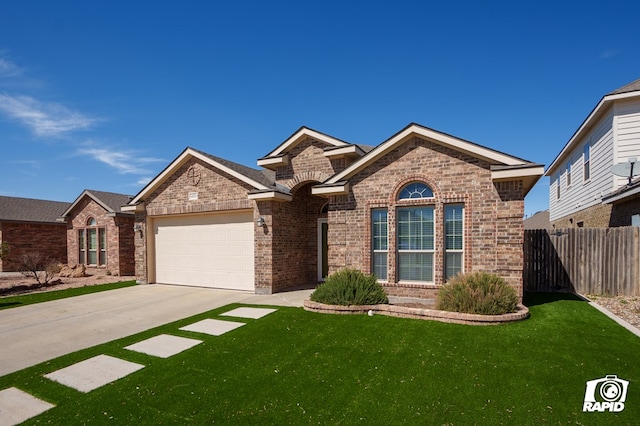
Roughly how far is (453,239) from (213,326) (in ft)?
21.2

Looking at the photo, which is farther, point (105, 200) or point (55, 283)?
point (105, 200)

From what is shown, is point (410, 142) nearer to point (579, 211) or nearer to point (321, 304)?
point (321, 304)

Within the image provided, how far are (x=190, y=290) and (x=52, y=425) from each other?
8757mm

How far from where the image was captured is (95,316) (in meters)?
8.80

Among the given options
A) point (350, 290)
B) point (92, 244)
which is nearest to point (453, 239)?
point (350, 290)

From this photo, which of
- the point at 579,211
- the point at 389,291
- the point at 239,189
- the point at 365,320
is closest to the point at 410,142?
the point at 389,291

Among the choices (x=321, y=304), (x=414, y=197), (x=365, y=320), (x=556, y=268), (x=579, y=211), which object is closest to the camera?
(x=365, y=320)

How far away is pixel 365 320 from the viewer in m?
7.46

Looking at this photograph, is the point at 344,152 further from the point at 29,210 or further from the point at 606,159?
the point at 29,210

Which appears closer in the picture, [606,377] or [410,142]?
[606,377]

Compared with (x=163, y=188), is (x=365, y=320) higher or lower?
lower

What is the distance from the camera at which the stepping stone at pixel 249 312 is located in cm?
833

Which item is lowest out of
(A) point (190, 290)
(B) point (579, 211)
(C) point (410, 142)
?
(A) point (190, 290)

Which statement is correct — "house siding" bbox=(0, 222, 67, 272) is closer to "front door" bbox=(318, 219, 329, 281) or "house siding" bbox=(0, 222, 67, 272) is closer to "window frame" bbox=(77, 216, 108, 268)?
"window frame" bbox=(77, 216, 108, 268)
